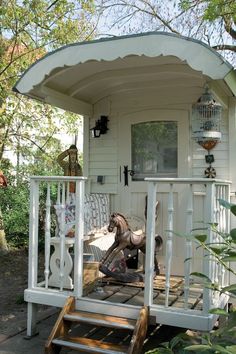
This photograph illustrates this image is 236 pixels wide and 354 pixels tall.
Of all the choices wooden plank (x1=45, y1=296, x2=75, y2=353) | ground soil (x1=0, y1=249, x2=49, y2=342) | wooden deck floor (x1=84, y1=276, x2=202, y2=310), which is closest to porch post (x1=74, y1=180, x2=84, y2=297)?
wooden plank (x1=45, y1=296, x2=75, y2=353)

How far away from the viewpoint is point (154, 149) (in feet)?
15.9

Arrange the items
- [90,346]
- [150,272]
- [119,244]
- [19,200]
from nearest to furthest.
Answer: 1. [90,346]
2. [150,272]
3. [119,244]
4. [19,200]

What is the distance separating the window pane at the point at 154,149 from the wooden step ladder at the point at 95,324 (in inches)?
75.0

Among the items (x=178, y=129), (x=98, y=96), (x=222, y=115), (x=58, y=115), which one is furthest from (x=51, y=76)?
(x=58, y=115)

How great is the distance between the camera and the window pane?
15.6 feet

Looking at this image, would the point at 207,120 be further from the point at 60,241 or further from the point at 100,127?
the point at 60,241

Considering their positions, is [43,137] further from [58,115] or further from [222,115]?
[222,115]

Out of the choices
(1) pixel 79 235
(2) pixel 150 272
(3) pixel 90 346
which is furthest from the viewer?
(1) pixel 79 235


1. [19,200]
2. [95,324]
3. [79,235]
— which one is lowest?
[95,324]

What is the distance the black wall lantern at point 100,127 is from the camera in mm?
5121

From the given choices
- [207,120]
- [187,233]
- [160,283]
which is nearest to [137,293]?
[160,283]

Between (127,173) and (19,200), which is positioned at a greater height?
(127,173)

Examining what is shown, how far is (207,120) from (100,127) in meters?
1.45

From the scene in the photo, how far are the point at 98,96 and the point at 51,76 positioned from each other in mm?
1162
